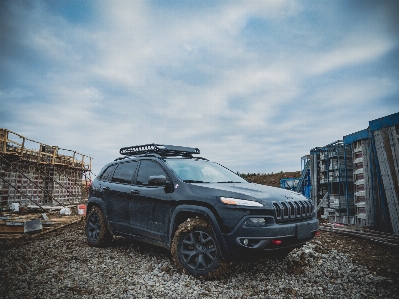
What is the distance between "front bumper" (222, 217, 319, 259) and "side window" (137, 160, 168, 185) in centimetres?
177

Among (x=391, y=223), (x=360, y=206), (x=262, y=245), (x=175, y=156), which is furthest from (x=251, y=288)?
(x=360, y=206)

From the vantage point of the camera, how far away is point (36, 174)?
1934 centimetres

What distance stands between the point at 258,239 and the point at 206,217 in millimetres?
758

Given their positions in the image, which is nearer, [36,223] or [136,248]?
[136,248]

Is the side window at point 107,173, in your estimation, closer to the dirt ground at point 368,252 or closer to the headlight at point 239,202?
the headlight at point 239,202

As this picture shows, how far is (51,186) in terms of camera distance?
70.2 ft

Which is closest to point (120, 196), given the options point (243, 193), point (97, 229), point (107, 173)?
point (107, 173)

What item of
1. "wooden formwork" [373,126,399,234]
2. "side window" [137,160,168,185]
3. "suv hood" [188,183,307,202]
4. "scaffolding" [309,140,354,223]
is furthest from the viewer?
"scaffolding" [309,140,354,223]

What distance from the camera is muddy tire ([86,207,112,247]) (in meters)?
5.71

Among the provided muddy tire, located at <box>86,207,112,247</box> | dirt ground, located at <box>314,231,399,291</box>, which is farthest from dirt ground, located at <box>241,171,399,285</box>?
muddy tire, located at <box>86,207,112,247</box>

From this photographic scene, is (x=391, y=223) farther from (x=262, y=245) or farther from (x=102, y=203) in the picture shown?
(x=102, y=203)

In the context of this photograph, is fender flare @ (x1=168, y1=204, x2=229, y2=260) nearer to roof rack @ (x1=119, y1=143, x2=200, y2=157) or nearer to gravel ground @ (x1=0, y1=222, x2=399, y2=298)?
gravel ground @ (x1=0, y1=222, x2=399, y2=298)

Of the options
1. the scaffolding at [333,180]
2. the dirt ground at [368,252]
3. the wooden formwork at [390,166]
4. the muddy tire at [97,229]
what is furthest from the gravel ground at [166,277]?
the scaffolding at [333,180]

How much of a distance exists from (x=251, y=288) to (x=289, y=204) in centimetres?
122
